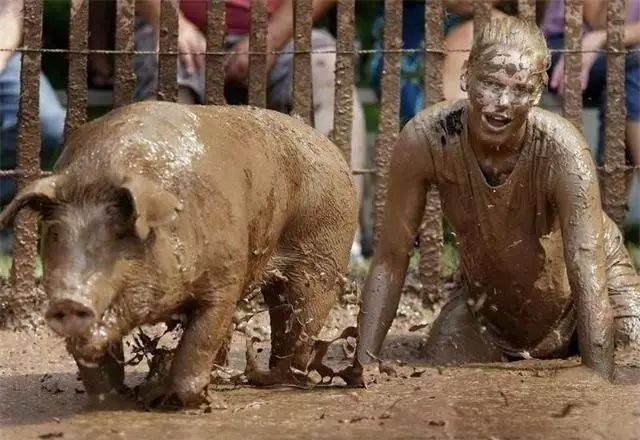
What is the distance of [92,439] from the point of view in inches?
192

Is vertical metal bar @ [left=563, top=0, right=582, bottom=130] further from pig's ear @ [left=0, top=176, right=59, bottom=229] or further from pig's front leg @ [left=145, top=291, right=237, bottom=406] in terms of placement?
pig's ear @ [left=0, top=176, right=59, bottom=229]

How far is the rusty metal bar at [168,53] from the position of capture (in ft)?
25.0

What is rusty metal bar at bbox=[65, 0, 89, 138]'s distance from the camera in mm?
7551

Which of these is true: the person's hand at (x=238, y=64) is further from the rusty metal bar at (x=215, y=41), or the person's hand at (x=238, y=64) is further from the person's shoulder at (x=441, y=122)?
the person's shoulder at (x=441, y=122)

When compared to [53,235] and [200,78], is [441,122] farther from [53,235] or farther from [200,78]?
[200,78]

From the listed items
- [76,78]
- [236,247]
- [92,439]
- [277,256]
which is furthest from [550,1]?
[92,439]

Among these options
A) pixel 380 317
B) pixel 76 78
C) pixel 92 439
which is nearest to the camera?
pixel 92 439

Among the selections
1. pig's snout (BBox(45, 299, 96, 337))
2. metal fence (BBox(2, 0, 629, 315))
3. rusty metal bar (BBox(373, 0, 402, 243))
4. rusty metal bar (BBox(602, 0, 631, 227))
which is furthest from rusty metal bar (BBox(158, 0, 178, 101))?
pig's snout (BBox(45, 299, 96, 337))

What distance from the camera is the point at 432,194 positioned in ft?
26.0

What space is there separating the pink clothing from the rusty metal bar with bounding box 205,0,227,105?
88cm

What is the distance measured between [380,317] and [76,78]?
2.19m

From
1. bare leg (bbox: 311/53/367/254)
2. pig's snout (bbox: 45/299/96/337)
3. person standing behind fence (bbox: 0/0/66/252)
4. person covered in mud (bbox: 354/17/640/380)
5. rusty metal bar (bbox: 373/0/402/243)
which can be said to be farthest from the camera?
bare leg (bbox: 311/53/367/254)

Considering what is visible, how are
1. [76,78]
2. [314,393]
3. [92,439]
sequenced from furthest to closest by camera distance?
[76,78] → [314,393] → [92,439]

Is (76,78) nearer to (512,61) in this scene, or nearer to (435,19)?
(435,19)
